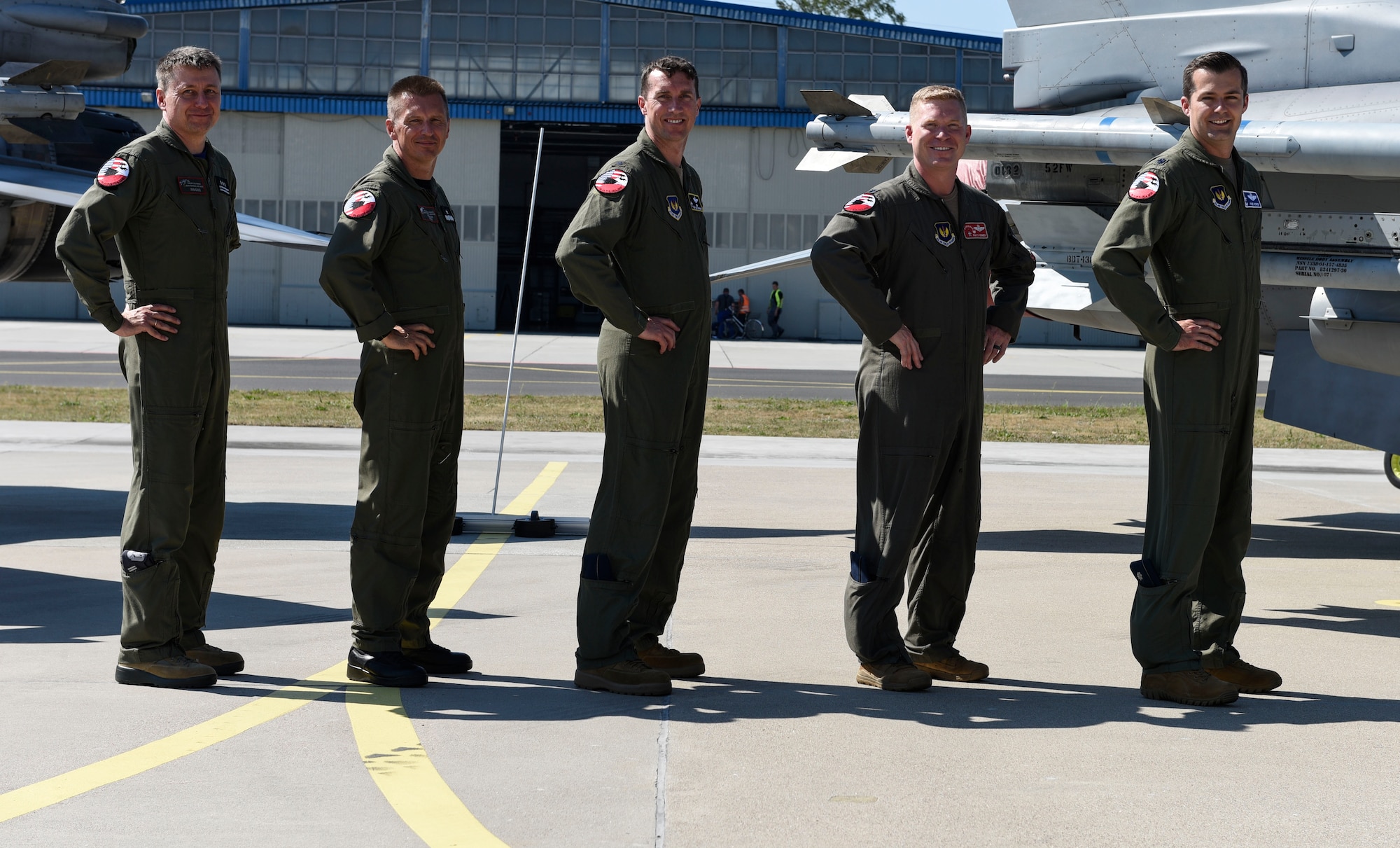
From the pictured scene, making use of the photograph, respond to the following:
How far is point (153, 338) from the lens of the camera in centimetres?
503

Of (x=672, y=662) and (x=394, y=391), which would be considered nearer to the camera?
(x=394, y=391)

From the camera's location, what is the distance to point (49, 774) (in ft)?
13.1

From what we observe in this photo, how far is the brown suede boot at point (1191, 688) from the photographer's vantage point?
5000 mm

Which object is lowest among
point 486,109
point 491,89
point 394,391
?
point 394,391

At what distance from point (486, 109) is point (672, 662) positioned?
3295 cm

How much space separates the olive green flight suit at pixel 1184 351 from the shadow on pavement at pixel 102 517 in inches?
205

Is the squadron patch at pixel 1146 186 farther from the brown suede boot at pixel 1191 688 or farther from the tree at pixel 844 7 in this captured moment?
the tree at pixel 844 7

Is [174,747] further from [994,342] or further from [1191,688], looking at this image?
[1191,688]

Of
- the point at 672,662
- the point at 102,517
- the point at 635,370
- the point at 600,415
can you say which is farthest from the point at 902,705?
the point at 600,415

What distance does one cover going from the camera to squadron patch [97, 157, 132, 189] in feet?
16.3

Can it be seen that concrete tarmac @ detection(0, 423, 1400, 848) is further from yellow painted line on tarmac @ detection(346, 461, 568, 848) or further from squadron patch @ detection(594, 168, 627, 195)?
squadron patch @ detection(594, 168, 627, 195)

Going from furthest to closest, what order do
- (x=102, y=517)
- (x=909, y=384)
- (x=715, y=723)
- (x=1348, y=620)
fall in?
(x=102, y=517)
(x=1348, y=620)
(x=909, y=384)
(x=715, y=723)

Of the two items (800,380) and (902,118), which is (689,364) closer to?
(902,118)

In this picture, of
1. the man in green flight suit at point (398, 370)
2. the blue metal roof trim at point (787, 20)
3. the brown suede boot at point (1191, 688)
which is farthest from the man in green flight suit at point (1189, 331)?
the blue metal roof trim at point (787, 20)
